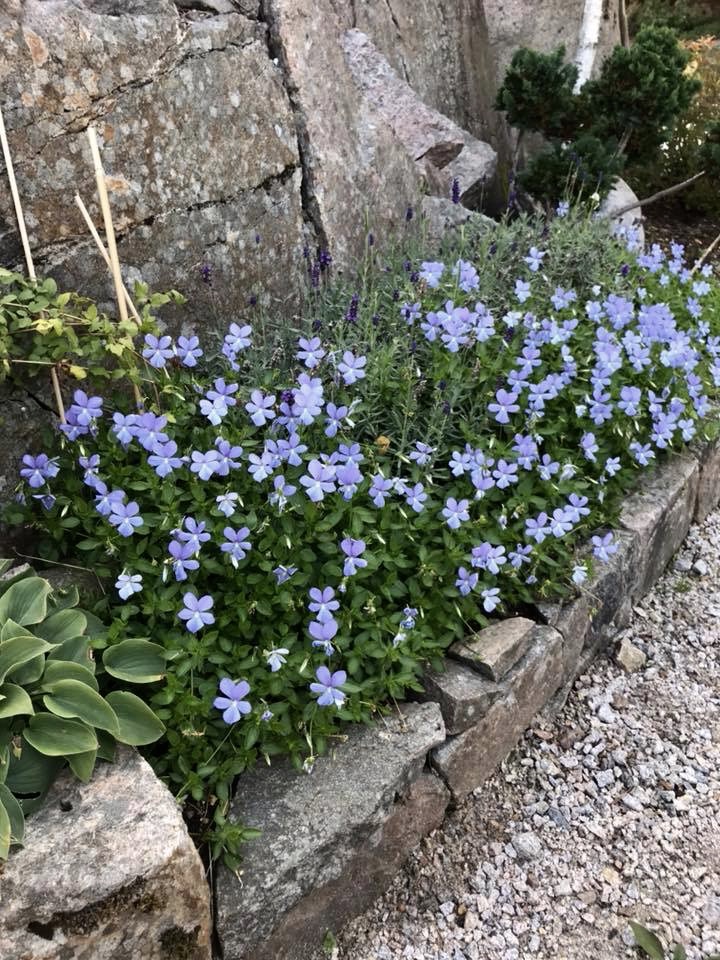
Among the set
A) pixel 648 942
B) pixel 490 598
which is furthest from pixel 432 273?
pixel 648 942

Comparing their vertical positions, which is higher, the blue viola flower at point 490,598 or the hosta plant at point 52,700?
the hosta plant at point 52,700

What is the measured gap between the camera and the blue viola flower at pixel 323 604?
85.3 inches

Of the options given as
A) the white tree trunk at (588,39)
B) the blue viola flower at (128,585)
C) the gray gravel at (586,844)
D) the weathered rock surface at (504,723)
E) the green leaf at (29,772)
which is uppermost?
the white tree trunk at (588,39)

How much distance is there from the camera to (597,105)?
5383 millimetres

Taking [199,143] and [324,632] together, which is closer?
[324,632]

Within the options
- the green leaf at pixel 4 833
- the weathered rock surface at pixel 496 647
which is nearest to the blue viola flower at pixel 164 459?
the green leaf at pixel 4 833

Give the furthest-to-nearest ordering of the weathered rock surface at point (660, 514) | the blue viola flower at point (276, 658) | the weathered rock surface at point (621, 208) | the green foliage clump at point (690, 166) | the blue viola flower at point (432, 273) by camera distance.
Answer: the green foliage clump at point (690, 166) < the weathered rock surface at point (621, 208) < the weathered rock surface at point (660, 514) < the blue viola flower at point (432, 273) < the blue viola flower at point (276, 658)

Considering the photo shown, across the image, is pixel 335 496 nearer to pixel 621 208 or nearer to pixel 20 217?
pixel 20 217

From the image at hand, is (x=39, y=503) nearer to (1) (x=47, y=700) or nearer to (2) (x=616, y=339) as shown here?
(1) (x=47, y=700)

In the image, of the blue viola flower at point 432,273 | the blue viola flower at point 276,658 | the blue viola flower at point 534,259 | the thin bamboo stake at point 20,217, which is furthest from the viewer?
the blue viola flower at point 534,259

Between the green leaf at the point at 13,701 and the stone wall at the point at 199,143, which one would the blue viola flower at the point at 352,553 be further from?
the stone wall at the point at 199,143

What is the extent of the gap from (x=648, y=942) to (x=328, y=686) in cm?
115

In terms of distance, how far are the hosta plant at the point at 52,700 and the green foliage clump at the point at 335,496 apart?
0.07 meters

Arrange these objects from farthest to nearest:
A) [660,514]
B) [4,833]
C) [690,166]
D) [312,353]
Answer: [690,166]
[660,514]
[312,353]
[4,833]
